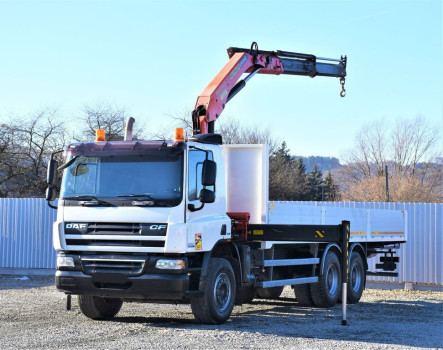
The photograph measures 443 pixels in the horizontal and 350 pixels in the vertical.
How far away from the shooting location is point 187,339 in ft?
32.9

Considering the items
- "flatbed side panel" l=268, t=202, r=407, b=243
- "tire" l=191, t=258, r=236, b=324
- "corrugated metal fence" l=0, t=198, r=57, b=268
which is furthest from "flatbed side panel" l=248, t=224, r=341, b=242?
"corrugated metal fence" l=0, t=198, r=57, b=268

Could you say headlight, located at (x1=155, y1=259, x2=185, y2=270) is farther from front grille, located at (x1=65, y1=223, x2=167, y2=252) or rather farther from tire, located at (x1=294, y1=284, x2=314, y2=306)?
tire, located at (x1=294, y1=284, x2=314, y2=306)

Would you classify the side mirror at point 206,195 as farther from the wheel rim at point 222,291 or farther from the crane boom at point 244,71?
the crane boom at point 244,71

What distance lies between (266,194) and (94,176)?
2969 millimetres

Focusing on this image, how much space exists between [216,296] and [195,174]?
194 cm

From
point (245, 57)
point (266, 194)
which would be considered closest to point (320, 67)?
point (245, 57)

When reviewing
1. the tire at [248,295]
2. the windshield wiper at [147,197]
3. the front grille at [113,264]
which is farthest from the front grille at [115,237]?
the tire at [248,295]

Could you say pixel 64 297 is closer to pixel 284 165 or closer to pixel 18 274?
pixel 18 274

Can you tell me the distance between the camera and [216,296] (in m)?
11.5

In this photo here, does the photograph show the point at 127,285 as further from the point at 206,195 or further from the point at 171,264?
the point at 206,195

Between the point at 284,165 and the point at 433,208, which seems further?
the point at 284,165

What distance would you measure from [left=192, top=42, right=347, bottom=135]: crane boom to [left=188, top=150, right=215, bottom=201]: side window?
8.60ft

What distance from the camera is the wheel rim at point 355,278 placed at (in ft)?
52.5

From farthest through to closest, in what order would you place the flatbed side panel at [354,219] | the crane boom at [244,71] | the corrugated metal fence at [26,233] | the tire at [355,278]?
the corrugated metal fence at [26,233], the tire at [355,278], the crane boom at [244,71], the flatbed side panel at [354,219]
